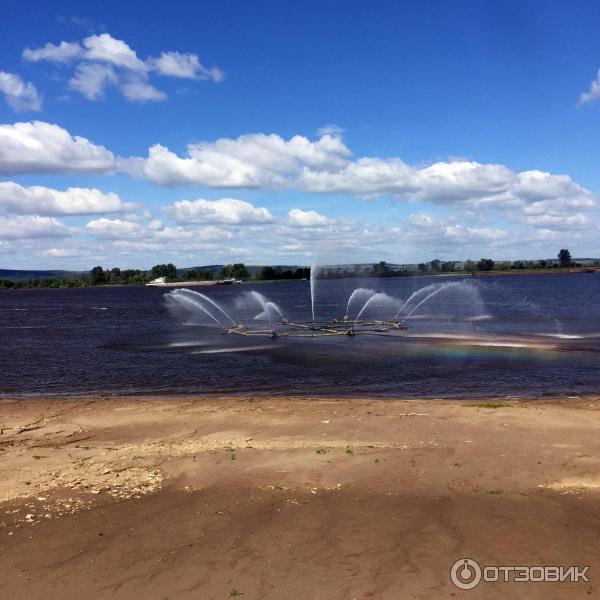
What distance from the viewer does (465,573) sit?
11.3 metres

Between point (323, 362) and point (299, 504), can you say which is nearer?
point (299, 504)

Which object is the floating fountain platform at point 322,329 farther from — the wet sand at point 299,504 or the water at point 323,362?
the wet sand at point 299,504

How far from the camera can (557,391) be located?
30.7m

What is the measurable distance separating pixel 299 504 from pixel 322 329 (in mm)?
48947

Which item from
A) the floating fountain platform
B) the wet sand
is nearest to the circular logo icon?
the wet sand

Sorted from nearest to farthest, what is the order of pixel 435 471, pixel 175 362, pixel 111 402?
pixel 435 471, pixel 111 402, pixel 175 362

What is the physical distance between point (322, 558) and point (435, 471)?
6.01 metres

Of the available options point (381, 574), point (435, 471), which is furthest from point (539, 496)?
point (381, 574)

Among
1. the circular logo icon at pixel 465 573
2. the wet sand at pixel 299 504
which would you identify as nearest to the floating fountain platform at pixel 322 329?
the wet sand at pixel 299 504

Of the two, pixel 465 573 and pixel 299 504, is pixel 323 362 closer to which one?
pixel 299 504

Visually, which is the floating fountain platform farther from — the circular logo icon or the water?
the circular logo icon

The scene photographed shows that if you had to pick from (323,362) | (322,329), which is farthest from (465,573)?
(322,329)

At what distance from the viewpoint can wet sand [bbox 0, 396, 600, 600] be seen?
1127cm

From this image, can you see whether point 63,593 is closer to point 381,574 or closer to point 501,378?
point 381,574
